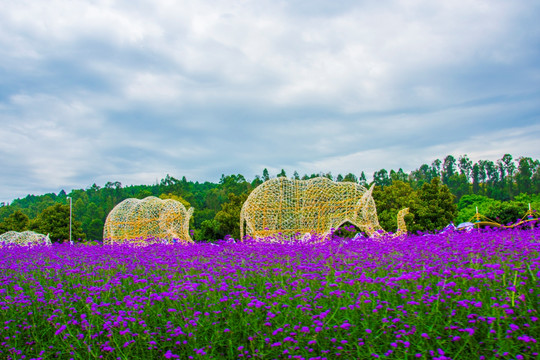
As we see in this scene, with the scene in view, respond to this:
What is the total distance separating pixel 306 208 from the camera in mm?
10508

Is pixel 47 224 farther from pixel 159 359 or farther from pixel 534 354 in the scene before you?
pixel 534 354

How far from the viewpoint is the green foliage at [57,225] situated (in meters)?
25.6

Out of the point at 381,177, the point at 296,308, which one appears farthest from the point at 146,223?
the point at 381,177

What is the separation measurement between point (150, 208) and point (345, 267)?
380 inches

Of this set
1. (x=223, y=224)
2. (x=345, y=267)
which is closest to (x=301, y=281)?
(x=345, y=267)

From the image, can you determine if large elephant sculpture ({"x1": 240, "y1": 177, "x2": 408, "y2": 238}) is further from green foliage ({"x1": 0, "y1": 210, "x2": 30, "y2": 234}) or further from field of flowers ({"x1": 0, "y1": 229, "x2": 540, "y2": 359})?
green foliage ({"x1": 0, "y1": 210, "x2": 30, "y2": 234})

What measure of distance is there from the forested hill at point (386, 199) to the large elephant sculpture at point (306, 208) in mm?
1015

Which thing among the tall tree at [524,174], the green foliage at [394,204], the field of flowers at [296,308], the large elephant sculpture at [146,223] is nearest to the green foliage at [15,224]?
the large elephant sculpture at [146,223]

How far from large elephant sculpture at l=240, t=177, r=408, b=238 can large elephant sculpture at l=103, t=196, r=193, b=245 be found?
3.33m

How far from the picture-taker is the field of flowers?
118 inches

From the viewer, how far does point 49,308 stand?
4.29 m

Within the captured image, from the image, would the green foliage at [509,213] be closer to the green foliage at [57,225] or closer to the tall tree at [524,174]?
the green foliage at [57,225]

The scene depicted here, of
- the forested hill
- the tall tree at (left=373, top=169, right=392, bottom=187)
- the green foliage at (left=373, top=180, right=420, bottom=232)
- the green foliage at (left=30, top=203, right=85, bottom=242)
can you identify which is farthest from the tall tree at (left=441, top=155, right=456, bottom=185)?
the green foliage at (left=30, top=203, right=85, bottom=242)

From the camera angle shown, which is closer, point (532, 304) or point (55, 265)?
point (532, 304)
